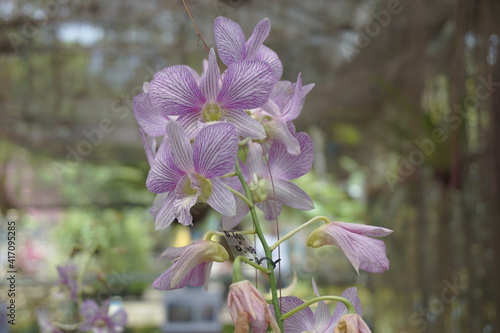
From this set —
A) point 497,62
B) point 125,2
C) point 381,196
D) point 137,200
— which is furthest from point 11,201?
point 497,62

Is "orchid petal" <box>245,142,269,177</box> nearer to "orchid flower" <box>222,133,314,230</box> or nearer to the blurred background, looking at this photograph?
"orchid flower" <box>222,133,314,230</box>

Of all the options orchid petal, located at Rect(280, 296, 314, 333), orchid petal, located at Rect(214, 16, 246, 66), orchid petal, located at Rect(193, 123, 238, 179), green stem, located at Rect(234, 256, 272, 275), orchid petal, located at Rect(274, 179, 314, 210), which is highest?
orchid petal, located at Rect(214, 16, 246, 66)

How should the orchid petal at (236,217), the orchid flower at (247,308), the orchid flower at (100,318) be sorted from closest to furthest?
the orchid flower at (247,308), the orchid petal at (236,217), the orchid flower at (100,318)

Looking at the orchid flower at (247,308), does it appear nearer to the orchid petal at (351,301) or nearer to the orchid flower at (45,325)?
the orchid petal at (351,301)

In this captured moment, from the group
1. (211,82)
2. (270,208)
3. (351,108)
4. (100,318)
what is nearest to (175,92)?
(211,82)

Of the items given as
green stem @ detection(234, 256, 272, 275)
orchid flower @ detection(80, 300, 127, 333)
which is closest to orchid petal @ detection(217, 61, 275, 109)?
green stem @ detection(234, 256, 272, 275)

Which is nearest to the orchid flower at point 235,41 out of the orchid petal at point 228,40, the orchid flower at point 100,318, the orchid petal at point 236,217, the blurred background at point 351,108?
the orchid petal at point 228,40

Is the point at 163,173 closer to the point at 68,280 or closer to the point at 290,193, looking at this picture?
the point at 290,193
